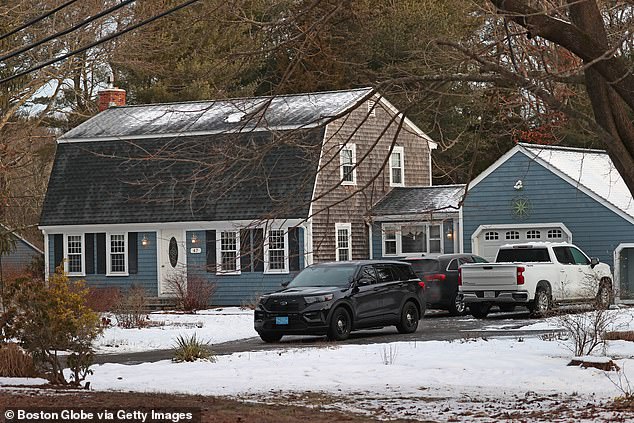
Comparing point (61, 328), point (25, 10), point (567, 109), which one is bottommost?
point (61, 328)

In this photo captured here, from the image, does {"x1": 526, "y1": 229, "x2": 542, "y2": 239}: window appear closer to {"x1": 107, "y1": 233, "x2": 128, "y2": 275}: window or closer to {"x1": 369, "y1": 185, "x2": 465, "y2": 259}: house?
{"x1": 369, "y1": 185, "x2": 465, "y2": 259}: house

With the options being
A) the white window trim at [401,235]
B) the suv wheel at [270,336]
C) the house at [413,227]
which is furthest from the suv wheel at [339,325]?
the white window trim at [401,235]

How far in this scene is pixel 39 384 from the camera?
17906 mm

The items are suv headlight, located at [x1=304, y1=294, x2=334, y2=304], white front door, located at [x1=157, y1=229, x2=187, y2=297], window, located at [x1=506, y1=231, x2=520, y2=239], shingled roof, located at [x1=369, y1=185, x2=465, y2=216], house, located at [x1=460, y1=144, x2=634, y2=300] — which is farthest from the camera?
white front door, located at [x1=157, y1=229, x2=187, y2=297]

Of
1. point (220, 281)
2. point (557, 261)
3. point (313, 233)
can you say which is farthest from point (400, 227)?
point (557, 261)

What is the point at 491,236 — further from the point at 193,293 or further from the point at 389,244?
the point at 193,293

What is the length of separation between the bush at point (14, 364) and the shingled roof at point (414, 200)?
876 inches

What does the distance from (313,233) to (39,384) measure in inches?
880

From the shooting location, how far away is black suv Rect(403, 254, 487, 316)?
32.8 metres

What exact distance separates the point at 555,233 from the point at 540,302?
23.3 ft

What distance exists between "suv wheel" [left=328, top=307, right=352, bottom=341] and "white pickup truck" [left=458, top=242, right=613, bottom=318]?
6254 mm

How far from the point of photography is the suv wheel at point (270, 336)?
83.3ft

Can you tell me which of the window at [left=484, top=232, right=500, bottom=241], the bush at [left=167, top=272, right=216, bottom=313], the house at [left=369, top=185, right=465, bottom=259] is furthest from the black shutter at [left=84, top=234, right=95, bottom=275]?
the window at [left=484, top=232, right=500, bottom=241]

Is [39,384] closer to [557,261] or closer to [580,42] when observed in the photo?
[580,42]
